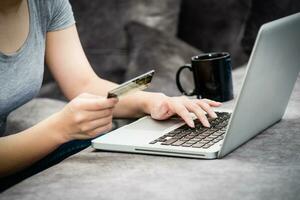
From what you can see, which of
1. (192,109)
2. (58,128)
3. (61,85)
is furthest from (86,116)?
(61,85)

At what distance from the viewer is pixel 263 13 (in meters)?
2.16

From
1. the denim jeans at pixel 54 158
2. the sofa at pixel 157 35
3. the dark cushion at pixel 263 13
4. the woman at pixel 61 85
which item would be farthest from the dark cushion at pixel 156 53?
the denim jeans at pixel 54 158

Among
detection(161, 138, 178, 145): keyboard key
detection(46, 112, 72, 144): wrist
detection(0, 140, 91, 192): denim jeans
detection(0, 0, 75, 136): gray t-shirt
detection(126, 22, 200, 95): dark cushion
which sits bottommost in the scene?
detection(0, 140, 91, 192): denim jeans

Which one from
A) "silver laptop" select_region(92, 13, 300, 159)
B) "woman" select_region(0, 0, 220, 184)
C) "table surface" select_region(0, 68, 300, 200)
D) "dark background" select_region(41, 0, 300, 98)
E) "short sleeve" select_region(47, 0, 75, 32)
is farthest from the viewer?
"dark background" select_region(41, 0, 300, 98)

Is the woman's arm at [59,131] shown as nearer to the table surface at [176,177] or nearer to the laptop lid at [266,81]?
the table surface at [176,177]

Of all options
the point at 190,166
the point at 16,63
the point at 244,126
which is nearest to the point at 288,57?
the point at 244,126

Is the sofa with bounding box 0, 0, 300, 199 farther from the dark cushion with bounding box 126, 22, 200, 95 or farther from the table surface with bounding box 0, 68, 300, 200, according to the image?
the table surface with bounding box 0, 68, 300, 200

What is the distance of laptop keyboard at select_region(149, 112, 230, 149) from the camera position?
1.08m

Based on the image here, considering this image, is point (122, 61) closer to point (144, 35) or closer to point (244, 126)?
point (144, 35)

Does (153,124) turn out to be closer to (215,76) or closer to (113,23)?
(215,76)

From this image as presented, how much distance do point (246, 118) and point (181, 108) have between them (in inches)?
6.6

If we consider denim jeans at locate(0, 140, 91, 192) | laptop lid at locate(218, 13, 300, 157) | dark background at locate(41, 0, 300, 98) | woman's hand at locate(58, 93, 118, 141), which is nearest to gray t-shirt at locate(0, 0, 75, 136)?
denim jeans at locate(0, 140, 91, 192)

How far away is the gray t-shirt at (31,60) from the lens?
1.38 m

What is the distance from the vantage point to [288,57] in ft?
3.82
